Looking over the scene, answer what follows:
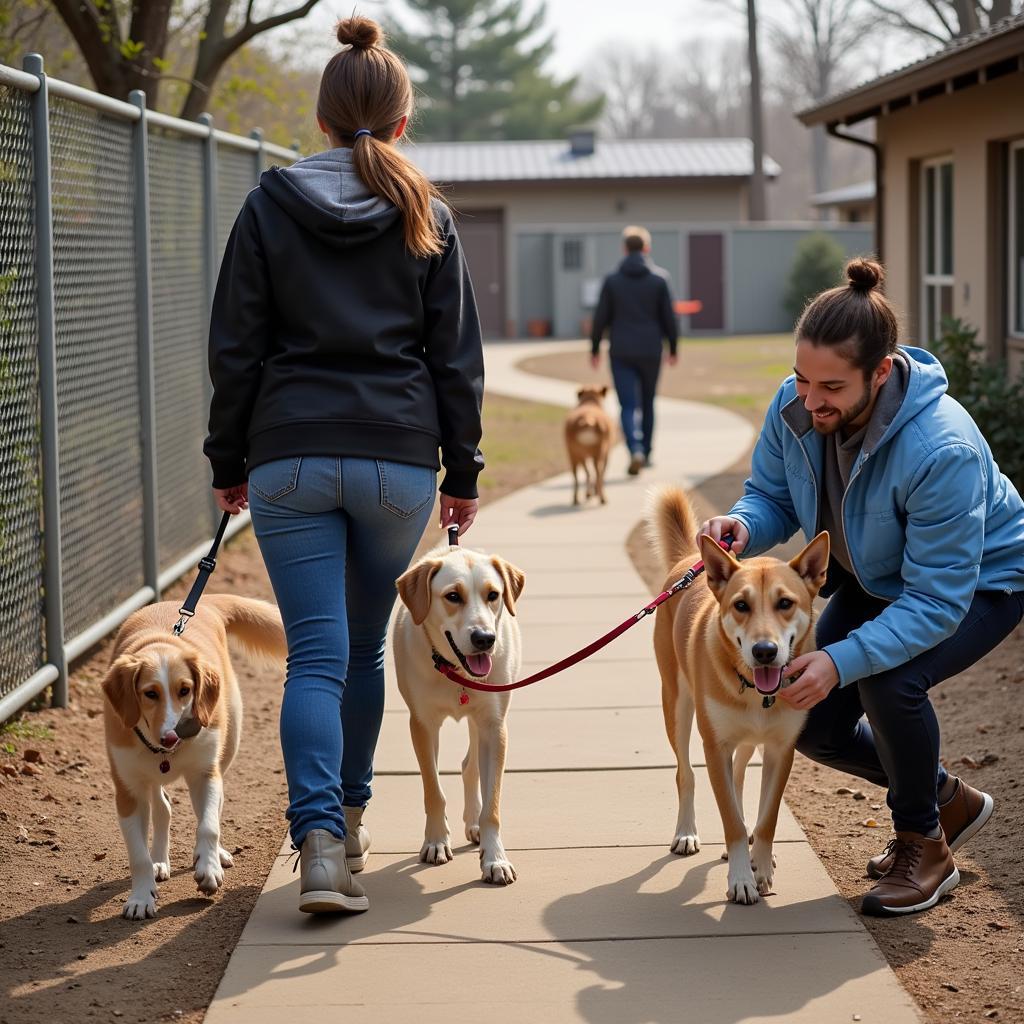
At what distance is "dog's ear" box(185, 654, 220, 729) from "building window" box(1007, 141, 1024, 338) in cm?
886

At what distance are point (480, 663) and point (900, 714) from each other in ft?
4.00

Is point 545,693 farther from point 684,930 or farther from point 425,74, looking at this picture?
point 425,74

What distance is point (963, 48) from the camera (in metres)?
10.4

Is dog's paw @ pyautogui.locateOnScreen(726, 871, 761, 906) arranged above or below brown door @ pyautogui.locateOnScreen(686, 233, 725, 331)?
below

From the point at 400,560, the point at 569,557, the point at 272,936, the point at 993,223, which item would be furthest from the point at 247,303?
the point at 993,223

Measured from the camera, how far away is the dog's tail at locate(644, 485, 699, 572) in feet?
17.6

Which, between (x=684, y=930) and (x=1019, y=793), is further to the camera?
(x=1019, y=793)

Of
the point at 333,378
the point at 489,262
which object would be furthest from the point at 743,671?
the point at 489,262

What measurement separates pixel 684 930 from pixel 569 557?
619 cm

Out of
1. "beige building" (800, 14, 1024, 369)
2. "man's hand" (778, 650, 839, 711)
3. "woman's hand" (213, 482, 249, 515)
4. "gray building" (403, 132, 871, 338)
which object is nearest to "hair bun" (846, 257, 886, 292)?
"man's hand" (778, 650, 839, 711)

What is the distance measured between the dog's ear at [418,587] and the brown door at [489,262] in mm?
36193

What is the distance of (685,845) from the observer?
4863 mm

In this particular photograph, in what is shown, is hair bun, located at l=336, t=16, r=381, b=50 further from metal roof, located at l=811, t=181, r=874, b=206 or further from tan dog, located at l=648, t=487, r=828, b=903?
metal roof, located at l=811, t=181, r=874, b=206

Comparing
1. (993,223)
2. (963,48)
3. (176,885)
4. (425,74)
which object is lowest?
(176,885)
